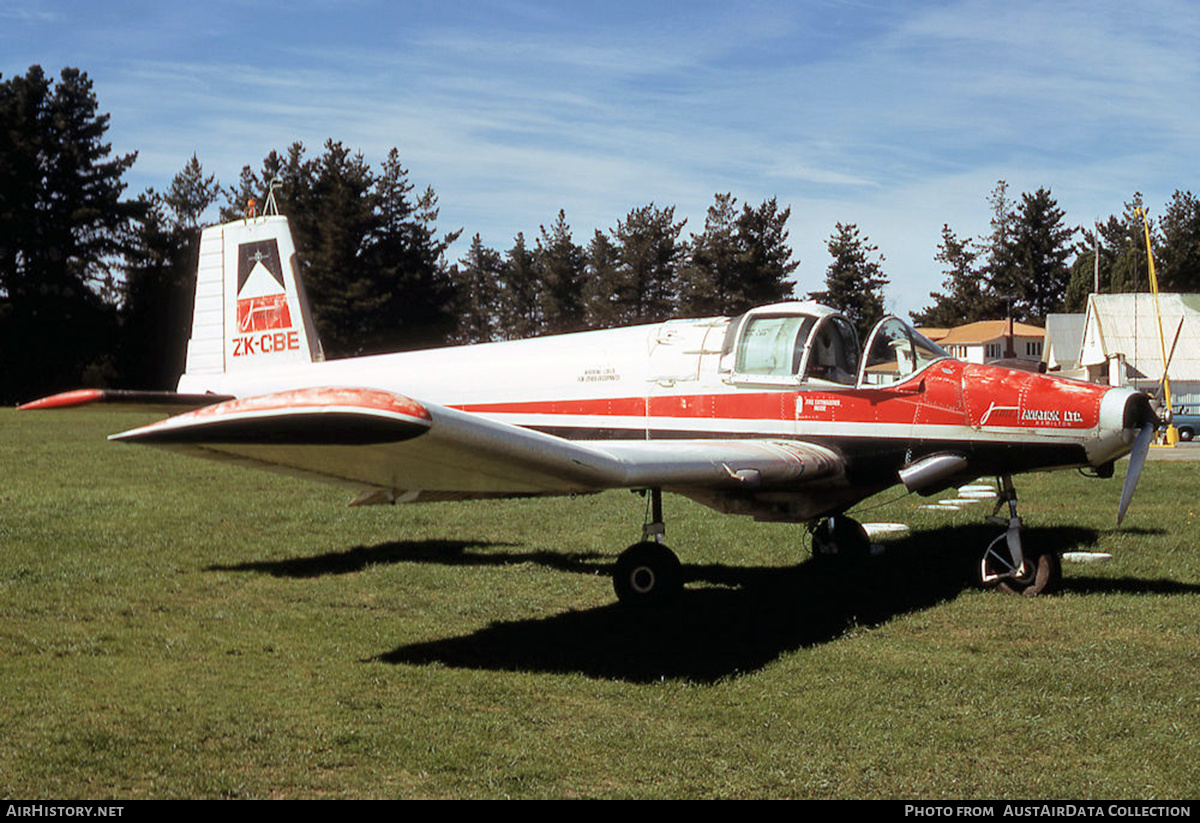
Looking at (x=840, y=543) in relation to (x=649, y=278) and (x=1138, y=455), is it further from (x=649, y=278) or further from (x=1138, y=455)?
(x=649, y=278)

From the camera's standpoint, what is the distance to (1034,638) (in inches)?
301

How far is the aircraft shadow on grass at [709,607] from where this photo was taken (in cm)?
716

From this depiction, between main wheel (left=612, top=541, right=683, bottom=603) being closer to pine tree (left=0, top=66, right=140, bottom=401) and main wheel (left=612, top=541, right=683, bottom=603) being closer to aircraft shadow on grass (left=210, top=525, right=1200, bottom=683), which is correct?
aircraft shadow on grass (left=210, top=525, right=1200, bottom=683)

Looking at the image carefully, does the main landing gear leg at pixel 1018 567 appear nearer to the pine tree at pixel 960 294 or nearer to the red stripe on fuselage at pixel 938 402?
the red stripe on fuselage at pixel 938 402

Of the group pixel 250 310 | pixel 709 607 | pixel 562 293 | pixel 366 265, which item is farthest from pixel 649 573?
pixel 562 293

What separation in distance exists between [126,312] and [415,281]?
1785 cm

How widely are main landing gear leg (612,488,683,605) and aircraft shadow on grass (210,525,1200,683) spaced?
0.12 metres

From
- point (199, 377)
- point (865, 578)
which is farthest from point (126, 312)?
point (865, 578)

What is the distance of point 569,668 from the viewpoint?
6.97 metres

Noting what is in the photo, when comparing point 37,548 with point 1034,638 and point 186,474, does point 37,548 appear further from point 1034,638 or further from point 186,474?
point 1034,638

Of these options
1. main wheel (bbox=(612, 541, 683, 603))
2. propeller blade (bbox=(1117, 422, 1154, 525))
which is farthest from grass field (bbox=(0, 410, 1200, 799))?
propeller blade (bbox=(1117, 422, 1154, 525))

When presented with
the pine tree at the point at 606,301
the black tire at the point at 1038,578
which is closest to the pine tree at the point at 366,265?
the pine tree at the point at 606,301

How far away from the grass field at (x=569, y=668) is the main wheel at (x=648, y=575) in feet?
0.51

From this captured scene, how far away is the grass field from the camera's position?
5.07 m
